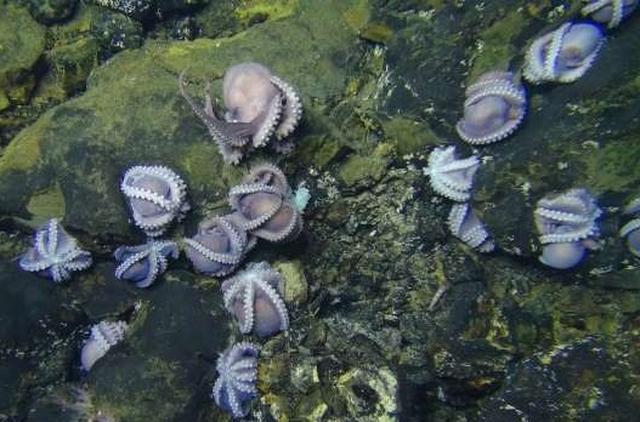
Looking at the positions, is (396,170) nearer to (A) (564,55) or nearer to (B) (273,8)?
(A) (564,55)

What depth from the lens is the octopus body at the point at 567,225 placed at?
4.19 meters

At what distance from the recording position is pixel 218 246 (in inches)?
172

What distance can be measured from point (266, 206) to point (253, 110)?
83 cm

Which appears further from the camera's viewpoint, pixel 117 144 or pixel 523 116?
pixel 117 144

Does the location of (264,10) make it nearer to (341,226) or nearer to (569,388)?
(341,226)

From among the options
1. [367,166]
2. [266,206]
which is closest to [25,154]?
[266,206]

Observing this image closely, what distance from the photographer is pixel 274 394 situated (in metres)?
4.16

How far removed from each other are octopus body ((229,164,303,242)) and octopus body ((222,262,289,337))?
0.39 m

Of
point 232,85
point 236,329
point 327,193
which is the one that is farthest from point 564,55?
point 236,329

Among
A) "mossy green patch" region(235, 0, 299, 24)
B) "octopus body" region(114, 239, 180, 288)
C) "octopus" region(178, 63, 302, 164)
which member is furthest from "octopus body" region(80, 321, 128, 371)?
"mossy green patch" region(235, 0, 299, 24)

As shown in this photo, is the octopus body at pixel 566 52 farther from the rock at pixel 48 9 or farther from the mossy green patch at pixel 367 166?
the rock at pixel 48 9

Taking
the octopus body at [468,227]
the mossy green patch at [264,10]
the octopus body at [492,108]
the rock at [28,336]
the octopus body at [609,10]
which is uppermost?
the octopus body at [609,10]

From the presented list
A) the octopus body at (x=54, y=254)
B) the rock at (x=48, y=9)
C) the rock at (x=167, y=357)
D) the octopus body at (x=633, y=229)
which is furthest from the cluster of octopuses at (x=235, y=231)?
the octopus body at (x=633, y=229)

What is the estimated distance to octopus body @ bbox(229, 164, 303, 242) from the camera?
4.30m
